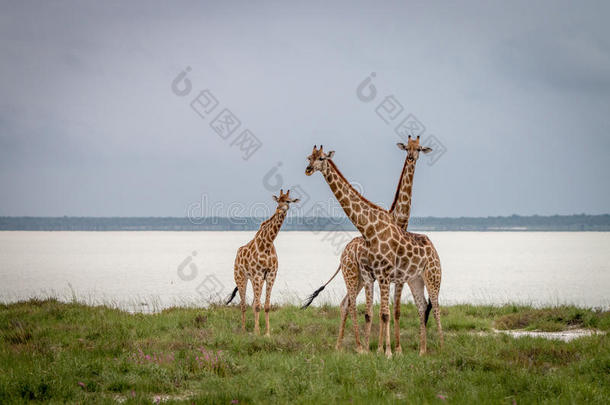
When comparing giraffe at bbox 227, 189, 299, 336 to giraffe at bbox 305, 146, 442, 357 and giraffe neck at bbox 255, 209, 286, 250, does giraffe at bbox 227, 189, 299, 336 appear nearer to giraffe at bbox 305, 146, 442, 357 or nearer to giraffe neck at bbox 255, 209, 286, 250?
giraffe neck at bbox 255, 209, 286, 250

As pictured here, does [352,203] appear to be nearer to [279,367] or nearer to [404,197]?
[404,197]

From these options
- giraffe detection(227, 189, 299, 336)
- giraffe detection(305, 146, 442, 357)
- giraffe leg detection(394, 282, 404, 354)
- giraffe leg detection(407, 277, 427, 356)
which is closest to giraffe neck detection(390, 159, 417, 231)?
giraffe detection(305, 146, 442, 357)

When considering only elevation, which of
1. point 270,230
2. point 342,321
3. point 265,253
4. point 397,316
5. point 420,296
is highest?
point 270,230

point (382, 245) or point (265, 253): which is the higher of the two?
point (382, 245)

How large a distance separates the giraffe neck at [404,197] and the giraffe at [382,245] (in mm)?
529

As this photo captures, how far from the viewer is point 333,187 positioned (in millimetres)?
11258

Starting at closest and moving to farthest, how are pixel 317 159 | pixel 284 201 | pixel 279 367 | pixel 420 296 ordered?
pixel 279 367, pixel 317 159, pixel 420 296, pixel 284 201

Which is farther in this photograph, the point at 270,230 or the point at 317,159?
the point at 270,230

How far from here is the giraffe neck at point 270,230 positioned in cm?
1330

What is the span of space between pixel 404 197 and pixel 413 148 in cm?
101

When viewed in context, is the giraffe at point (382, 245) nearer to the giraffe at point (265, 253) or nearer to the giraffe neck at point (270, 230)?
the giraffe at point (265, 253)

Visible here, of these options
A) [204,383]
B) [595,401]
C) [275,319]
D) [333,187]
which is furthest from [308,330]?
[595,401]

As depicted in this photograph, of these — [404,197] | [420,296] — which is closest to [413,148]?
[404,197]

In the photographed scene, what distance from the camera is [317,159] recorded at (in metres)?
10.9
